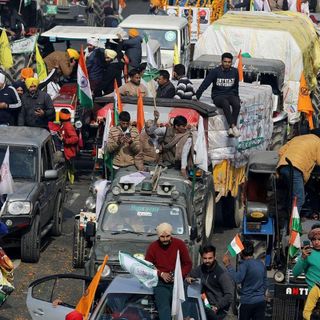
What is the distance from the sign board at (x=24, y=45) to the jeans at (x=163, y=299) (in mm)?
16986

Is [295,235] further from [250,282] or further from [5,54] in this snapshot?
[5,54]

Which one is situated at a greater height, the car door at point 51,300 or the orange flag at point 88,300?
the orange flag at point 88,300

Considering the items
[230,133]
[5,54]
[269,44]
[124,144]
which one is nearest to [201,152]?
[124,144]

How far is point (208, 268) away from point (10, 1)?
93.5 feet

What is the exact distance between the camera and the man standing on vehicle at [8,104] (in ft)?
79.1

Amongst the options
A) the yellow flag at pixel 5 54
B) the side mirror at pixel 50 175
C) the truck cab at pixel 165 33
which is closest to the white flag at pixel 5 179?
the side mirror at pixel 50 175

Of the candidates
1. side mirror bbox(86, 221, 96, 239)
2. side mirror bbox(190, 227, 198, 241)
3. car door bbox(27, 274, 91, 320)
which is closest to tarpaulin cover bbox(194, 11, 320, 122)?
car door bbox(27, 274, 91, 320)

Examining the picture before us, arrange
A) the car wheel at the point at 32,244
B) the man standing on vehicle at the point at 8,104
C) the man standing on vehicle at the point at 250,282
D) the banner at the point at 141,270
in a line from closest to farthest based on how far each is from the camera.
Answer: the banner at the point at 141,270 → the man standing on vehicle at the point at 250,282 → the car wheel at the point at 32,244 → the man standing on vehicle at the point at 8,104

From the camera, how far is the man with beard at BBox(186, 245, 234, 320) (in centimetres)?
1472

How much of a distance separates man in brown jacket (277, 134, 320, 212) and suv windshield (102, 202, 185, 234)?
4.58 ft

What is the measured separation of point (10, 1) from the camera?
4228 cm

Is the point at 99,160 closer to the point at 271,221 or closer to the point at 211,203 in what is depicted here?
the point at 211,203

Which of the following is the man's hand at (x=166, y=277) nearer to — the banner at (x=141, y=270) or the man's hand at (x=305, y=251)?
the banner at (x=141, y=270)

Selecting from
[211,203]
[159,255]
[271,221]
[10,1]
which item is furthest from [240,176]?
[10,1]
